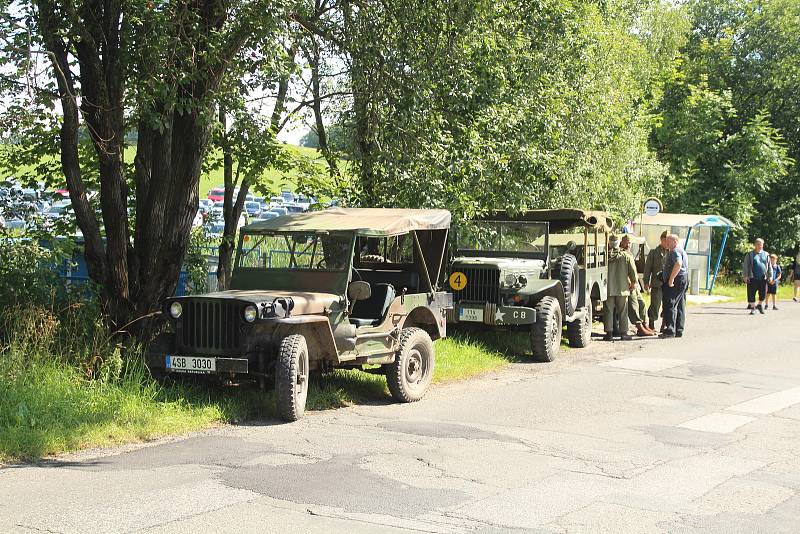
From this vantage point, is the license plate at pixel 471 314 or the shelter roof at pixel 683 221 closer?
the license plate at pixel 471 314

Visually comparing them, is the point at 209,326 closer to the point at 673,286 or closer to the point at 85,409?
the point at 85,409

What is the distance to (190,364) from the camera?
31.7ft

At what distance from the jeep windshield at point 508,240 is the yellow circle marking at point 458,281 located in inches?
43.5

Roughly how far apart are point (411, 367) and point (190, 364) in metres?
2.71

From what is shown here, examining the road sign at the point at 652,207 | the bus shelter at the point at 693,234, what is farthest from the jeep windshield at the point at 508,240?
the bus shelter at the point at 693,234

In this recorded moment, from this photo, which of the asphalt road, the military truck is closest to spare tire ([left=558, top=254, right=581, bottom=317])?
the military truck

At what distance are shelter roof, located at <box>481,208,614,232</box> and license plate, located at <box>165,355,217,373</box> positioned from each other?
748 centimetres

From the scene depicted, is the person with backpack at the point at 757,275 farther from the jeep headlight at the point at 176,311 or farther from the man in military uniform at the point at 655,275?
the jeep headlight at the point at 176,311

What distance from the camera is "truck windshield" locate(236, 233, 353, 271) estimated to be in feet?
35.6

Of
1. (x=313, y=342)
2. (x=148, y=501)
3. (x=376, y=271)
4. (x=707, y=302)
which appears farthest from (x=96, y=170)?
(x=707, y=302)

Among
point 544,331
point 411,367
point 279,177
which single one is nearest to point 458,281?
point 544,331

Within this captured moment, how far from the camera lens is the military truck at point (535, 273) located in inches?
578

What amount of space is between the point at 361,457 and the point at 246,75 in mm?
6123

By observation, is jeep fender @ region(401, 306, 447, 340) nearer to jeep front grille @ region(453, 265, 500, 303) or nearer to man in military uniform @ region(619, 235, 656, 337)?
jeep front grille @ region(453, 265, 500, 303)
